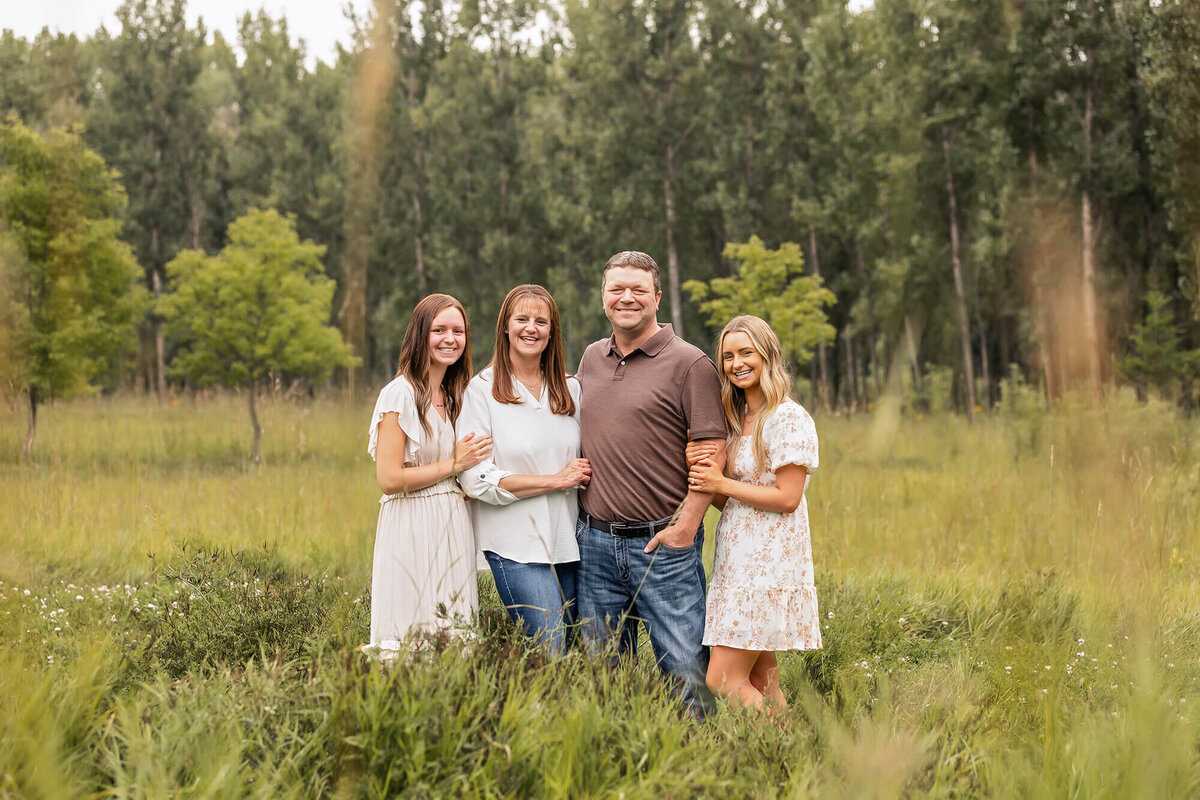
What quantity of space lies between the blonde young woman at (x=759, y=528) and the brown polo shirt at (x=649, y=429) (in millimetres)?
143

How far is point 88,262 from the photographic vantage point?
13.6 meters

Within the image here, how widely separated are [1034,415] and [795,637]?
9.48 m

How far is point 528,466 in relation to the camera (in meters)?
3.76

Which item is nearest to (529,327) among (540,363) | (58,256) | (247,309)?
(540,363)

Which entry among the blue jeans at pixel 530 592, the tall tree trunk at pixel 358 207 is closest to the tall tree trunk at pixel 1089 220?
the blue jeans at pixel 530 592

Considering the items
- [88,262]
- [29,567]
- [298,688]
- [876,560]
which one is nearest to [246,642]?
[298,688]

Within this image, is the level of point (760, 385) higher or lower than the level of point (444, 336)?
lower

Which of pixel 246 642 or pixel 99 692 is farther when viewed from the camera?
pixel 246 642

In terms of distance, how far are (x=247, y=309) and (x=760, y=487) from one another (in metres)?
13.5

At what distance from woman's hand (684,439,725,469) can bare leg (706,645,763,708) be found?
0.79 m

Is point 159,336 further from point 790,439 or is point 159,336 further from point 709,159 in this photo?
point 790,439

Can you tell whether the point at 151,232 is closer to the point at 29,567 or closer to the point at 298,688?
the point at 29,567

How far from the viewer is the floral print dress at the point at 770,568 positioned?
3.66m

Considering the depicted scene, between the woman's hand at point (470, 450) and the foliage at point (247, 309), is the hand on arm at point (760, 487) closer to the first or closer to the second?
the woman's hand at point (470, 450)
